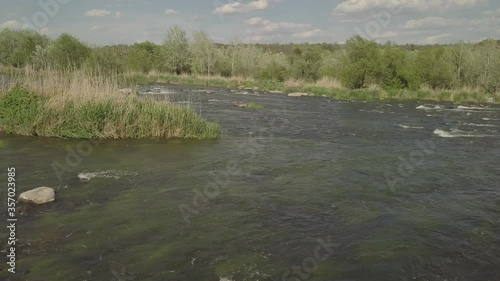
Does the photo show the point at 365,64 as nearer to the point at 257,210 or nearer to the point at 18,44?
the point at 257,210

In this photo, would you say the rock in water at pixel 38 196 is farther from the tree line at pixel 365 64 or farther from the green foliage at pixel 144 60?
the green foliage at pixel 144 60

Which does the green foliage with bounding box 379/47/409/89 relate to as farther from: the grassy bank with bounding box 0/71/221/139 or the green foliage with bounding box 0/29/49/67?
the green foliage with bounding box 0/29/49/67

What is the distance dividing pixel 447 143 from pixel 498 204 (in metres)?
9.46

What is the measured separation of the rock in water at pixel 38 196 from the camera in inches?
398

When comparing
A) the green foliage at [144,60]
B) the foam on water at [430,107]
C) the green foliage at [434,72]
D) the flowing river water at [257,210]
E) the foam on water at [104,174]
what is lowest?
the flowing river water at [257,210]

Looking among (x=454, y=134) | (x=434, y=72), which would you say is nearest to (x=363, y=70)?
(x=434, y=72)

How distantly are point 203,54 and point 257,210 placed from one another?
208ft

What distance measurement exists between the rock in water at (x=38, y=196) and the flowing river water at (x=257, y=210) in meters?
0.27

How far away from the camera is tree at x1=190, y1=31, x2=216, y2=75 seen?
70188 millimetres

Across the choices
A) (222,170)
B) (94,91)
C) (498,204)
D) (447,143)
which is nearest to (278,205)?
(222,170)

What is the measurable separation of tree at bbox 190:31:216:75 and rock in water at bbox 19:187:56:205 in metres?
59.8

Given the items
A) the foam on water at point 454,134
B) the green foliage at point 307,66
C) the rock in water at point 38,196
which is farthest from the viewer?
the green foliage at point 307,66

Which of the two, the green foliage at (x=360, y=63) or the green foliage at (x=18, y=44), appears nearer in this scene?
the green foliage at (x=360, y=63)

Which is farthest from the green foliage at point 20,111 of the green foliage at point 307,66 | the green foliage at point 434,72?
the green foliage at point 307,66
